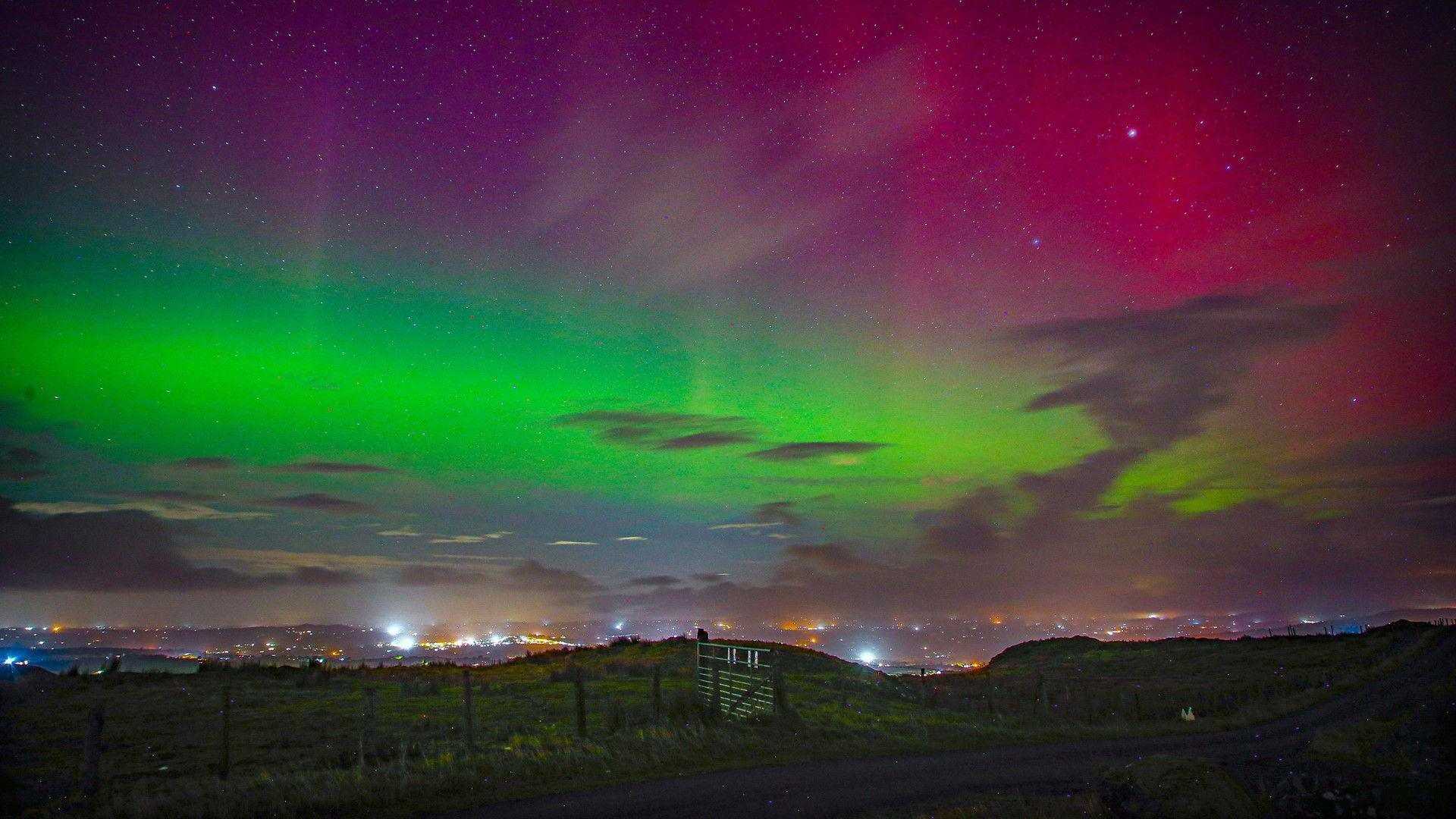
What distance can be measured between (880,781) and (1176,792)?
6701 mm

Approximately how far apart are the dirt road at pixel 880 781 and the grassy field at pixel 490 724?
3.52ft

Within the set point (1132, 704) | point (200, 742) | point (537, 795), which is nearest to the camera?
point (537, 795)

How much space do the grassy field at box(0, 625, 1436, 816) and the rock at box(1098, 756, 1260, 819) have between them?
Answer: 8547 millimetres

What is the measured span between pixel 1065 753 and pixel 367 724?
21201 mm

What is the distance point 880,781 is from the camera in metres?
15.7

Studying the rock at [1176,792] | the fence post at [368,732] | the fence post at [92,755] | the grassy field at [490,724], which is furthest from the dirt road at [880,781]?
the fence post at [368,732]

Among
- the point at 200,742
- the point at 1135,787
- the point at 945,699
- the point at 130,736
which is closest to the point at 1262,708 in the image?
the point at 945,699

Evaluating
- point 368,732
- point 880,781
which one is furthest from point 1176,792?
point 368,732

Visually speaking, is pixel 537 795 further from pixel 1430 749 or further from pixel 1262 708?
pixel 1262 708

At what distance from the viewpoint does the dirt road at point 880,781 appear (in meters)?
13.0

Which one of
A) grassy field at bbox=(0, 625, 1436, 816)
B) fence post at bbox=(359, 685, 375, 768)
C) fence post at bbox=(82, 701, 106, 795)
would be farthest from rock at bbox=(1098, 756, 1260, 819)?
fence post at bbox=(82, 701, 106, 795)

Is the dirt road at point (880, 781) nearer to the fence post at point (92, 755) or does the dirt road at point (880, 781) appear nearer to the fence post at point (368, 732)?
the fence post at point (92, 755)

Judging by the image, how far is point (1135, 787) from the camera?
10.8 meters

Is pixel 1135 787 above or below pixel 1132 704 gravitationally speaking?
above
